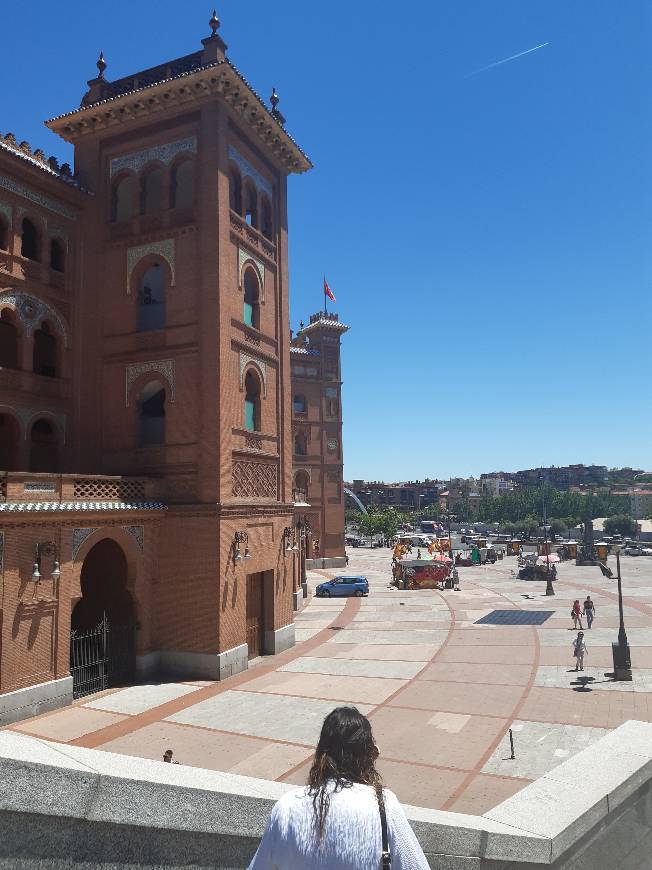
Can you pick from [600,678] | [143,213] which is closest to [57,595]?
[143,213]

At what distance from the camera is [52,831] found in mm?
3365

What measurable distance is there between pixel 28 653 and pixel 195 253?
1317 cm

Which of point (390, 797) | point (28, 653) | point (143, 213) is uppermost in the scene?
point (143, 213)

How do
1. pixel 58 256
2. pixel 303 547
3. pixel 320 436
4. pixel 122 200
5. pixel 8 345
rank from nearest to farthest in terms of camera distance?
pixel 8 345
pixel 58 256
pixel 122 200
pixel 303 547
pixel 320 436

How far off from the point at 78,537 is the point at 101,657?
12.7ft

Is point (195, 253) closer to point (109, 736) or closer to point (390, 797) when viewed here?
point (109, 736)

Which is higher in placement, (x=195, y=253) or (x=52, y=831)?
(x=195, y=253)

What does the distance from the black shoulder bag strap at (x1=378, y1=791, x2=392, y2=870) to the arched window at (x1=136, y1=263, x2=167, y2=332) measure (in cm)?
2088

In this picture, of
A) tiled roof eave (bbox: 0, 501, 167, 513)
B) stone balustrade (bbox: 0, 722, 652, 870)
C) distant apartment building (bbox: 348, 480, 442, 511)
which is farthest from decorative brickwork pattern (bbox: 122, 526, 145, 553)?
distant apartment building (bbox: 348, 480, 442, 511)

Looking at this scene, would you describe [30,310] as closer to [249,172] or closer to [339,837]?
[249,172]

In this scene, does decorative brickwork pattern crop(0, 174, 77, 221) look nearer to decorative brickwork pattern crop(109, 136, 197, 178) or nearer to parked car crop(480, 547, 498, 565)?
decorative brickwork pattern crop(109, 136, 197, 178)

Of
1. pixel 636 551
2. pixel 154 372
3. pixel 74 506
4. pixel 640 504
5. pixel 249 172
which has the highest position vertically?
pixel 249 172

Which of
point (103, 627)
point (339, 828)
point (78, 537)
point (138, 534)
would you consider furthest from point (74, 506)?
point (339, 828)

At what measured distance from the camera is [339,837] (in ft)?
8.36
